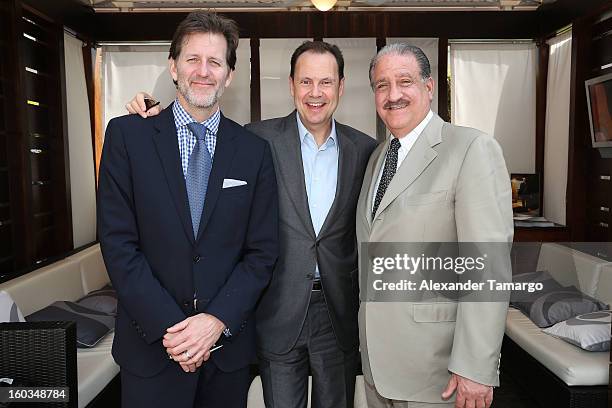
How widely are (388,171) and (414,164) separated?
0.49 ft

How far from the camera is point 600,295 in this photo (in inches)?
150

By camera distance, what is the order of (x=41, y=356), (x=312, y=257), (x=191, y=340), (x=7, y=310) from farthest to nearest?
(x=7, y=310) < (x=312, y=257) < (x=41, y=356) < (x=191, y=340)

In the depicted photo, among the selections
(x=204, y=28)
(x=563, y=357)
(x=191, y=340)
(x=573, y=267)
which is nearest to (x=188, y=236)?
(x=191, y=340)

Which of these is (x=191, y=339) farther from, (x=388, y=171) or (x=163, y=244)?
(x=388, y=171)

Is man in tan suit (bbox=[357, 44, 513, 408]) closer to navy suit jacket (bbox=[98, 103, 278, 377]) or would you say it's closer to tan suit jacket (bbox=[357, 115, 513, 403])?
tan suit jacket (bbox=[357, 115, 513, 403])

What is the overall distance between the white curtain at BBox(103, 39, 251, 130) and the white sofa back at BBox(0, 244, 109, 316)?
1685 millimetres

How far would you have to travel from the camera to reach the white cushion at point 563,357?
2898 mm

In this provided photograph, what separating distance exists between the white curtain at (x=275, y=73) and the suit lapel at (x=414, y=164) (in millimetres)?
4046

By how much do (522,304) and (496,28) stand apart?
3.02m

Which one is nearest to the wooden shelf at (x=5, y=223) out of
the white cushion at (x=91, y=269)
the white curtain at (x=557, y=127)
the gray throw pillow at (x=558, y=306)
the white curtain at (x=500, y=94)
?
the white cushion at (x=91, y=269)

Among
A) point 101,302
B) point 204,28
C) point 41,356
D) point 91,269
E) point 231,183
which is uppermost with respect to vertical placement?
point 204,28

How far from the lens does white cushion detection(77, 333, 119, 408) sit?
2857mm

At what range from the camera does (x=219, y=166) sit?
1767 mm

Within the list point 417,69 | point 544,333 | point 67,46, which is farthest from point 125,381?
point 67,46
